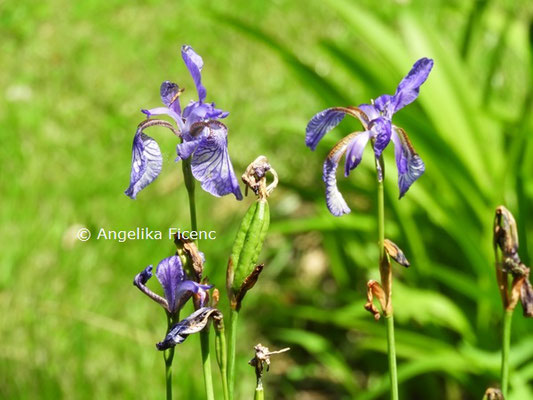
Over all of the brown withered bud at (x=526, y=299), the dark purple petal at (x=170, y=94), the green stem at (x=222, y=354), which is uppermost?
the dark purple petal at (x=170, y=94)

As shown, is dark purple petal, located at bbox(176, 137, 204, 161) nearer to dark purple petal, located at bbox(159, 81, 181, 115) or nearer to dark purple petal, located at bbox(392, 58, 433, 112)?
dark purple petal, located at bbox(159, 81, 181, 115)

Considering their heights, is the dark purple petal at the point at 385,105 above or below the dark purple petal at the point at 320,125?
above

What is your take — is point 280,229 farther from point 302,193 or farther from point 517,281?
point 517,281

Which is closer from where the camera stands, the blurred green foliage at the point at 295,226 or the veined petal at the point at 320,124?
the veined petal at the point at 320,124

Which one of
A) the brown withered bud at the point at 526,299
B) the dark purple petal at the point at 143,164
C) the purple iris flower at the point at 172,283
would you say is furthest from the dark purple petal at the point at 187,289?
the brown withered bud at the point at 526,299

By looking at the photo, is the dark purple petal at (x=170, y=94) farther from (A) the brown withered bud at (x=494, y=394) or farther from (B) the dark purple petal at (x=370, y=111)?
(A) the brown withered bud at (x=494, y=394)

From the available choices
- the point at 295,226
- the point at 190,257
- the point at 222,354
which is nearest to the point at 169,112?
the point at 190,257

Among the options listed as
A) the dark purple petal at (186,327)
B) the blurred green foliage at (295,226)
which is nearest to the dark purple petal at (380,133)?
the dark purple petal at (186,327)
